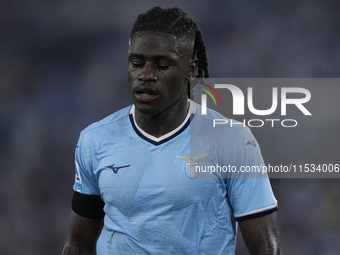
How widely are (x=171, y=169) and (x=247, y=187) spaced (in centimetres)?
35

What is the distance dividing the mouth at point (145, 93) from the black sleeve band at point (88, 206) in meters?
0.61

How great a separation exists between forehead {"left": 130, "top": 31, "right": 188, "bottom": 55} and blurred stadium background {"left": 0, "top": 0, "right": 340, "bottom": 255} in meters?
3.08

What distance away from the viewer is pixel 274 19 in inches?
227

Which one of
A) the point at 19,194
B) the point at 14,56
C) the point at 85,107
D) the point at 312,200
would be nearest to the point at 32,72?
the point at 14,56

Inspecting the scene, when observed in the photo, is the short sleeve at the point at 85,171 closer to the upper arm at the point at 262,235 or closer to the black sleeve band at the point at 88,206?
the black sleeve band at the point at 88,206

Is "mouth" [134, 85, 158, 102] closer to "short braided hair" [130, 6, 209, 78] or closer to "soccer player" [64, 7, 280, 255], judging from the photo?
"soccer player" [64, 7, 280, 255]

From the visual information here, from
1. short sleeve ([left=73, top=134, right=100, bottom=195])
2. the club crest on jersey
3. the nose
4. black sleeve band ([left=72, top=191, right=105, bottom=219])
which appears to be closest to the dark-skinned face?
the nose

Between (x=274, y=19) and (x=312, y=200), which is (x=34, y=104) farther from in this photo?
(x=312, y=200)

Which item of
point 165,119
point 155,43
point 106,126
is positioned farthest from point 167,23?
point 106,126

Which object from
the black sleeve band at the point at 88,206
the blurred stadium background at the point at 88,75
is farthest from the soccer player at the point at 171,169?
the blurred stadium background at the point at 88,75

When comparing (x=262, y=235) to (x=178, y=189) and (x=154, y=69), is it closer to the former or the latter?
(x=178, y=189)

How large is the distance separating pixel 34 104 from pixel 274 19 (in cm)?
251

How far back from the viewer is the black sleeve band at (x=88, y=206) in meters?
Answer: 2.93

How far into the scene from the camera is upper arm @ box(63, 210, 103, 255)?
2967mm
